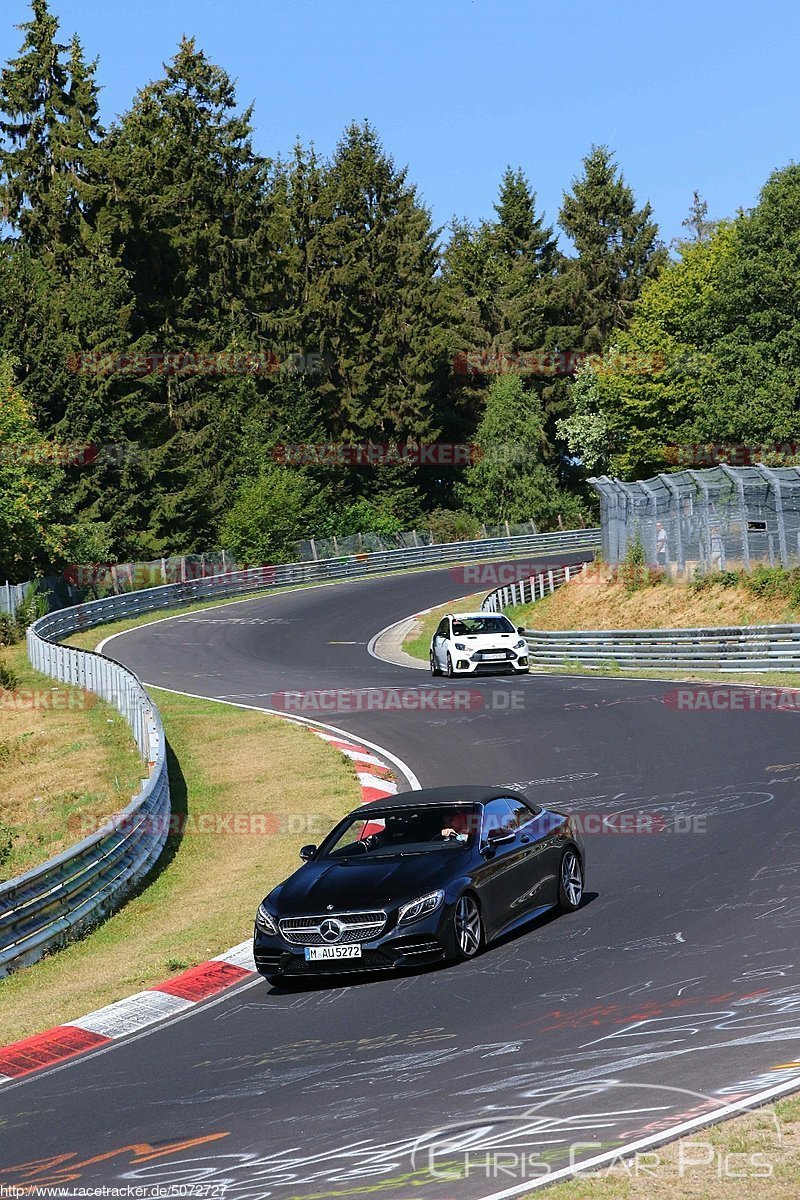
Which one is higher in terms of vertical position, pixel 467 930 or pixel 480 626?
pixel 480 626

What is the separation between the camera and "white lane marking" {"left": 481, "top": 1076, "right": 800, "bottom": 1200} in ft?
20.7

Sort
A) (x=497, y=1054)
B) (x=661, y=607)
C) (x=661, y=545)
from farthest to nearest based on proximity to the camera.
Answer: (x=661, y=545)
(x=661, y=607)
(x=497, y=1054)

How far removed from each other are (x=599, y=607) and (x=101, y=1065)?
38530 mm

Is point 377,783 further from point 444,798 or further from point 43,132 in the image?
point 43,132

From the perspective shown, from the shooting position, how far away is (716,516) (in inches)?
1613

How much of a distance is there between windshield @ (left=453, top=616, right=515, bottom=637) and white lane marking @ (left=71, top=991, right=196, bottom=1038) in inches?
982

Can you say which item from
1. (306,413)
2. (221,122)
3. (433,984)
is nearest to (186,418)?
(306,413)

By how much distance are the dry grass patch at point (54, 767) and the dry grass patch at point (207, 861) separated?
3.50 ft

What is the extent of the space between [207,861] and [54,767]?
10.7m

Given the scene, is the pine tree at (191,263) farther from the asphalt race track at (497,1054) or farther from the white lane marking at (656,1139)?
the white lane marking at (656,1139)

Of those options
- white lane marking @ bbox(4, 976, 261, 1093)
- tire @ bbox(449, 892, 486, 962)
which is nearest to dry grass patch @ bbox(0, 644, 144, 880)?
white lane marking @ bbox(4, 976, 261, 1093)

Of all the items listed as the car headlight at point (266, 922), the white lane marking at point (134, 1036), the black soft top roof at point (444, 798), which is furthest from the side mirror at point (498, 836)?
the white lane marking at point (134, 1036)

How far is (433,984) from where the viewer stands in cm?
1097

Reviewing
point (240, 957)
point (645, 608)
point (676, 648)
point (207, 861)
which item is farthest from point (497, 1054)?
point (645, 608)
